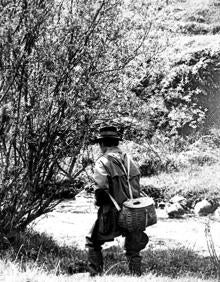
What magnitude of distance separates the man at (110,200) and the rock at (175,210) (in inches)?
214

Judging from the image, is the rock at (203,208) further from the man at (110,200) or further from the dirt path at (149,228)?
the man at (110,200)

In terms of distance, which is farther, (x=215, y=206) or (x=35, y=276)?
(x=215, y=206)

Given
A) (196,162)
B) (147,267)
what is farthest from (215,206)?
(147,267)

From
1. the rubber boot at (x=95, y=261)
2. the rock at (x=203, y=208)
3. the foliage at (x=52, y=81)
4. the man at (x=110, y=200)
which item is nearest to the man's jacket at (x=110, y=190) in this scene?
the man at (x=110, y=200)

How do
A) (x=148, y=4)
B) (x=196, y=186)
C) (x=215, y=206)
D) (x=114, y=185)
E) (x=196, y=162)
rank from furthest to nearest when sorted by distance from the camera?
(x=196, y=162) < (x=196, y=186) < (x=215, y=206) < (x=148, y=4) < (x=114, y=185)

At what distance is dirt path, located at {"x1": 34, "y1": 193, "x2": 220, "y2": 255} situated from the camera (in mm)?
7770

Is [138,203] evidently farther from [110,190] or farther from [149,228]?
[149,228]

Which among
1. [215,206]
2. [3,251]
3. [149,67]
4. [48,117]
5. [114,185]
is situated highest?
[149,67]

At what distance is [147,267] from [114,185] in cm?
154

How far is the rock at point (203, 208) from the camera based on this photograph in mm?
10758

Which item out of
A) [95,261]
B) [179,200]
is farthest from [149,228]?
[95,261]

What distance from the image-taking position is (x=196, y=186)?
1205 cm

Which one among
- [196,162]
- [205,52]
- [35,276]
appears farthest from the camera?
[205,52]

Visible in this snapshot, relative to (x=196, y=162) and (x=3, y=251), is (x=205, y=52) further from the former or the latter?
(x=3, y=251)
